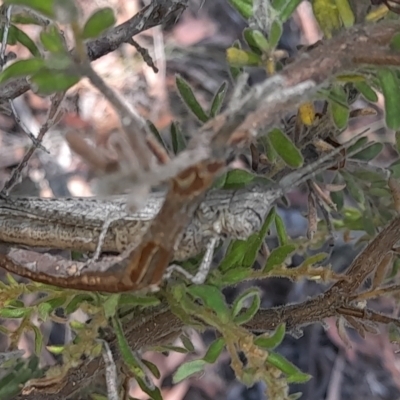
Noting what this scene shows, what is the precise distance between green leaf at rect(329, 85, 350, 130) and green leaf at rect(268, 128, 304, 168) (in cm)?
6

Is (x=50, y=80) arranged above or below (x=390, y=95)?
above

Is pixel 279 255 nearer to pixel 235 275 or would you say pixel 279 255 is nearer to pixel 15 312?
A: pixel 235 275

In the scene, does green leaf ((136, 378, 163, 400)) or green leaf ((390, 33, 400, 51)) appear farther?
green leaf ((136, 378, 163, 400))

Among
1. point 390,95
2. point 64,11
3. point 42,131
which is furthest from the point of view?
point 42,131

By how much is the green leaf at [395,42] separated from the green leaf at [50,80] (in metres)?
0.22

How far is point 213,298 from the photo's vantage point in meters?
0.58

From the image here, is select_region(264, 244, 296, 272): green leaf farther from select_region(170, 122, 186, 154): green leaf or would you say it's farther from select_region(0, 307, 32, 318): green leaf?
select_region(0, 307, 32, 318): green leaf

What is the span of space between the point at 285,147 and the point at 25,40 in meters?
0.34

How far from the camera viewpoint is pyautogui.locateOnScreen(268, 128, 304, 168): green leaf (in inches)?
21.1

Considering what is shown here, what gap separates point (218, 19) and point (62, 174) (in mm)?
712

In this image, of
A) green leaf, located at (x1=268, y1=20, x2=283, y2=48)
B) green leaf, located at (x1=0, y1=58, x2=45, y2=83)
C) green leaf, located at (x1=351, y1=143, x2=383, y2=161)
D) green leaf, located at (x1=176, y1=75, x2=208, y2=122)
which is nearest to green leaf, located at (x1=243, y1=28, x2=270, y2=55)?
green leaf, located at (x1=268, y1=20, x2=283, y2=48)

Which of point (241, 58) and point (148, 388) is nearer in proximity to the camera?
point (241, 58)

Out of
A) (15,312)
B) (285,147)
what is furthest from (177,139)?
(15,312)

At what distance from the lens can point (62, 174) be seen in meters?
1.68
